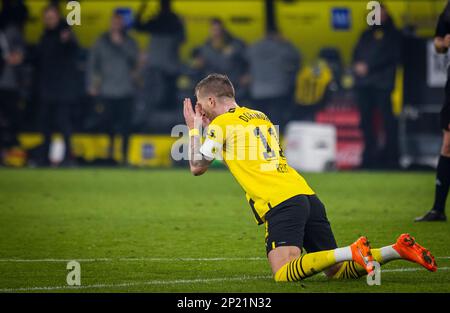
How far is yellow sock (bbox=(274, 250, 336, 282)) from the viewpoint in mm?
7465

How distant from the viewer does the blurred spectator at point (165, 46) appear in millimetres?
20375

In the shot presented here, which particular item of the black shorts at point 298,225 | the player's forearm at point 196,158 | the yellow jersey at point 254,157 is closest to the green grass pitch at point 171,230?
the black shorts at point 298,225

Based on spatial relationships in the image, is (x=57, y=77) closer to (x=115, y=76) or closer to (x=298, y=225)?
(x=115, y=76)

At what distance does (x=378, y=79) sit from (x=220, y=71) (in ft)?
9.69

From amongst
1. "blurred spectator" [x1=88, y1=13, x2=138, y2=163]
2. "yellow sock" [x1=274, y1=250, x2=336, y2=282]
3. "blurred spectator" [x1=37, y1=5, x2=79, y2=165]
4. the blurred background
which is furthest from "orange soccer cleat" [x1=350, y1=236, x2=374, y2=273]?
"blurred spectator" [x1=88, y1=13, x2=138, y2=163]

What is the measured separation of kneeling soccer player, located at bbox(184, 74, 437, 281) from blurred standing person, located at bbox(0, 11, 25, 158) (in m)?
12.7

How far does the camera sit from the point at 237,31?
22.1 metres

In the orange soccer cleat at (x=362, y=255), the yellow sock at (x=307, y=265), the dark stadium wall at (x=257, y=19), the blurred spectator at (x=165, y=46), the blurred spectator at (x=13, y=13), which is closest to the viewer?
the orange soccer cleat at (x=362, y=255)

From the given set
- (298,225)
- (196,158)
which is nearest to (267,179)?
(298,225)

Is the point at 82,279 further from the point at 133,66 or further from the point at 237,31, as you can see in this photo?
the point at 237,31

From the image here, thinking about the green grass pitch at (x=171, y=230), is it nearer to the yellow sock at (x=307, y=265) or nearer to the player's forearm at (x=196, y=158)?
the yellow sock at (x=307, y=265)

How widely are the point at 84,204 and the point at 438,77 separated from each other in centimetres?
912

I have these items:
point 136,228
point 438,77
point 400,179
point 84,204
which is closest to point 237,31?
point 438,77

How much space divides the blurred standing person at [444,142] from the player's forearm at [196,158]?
4216 millimetres
